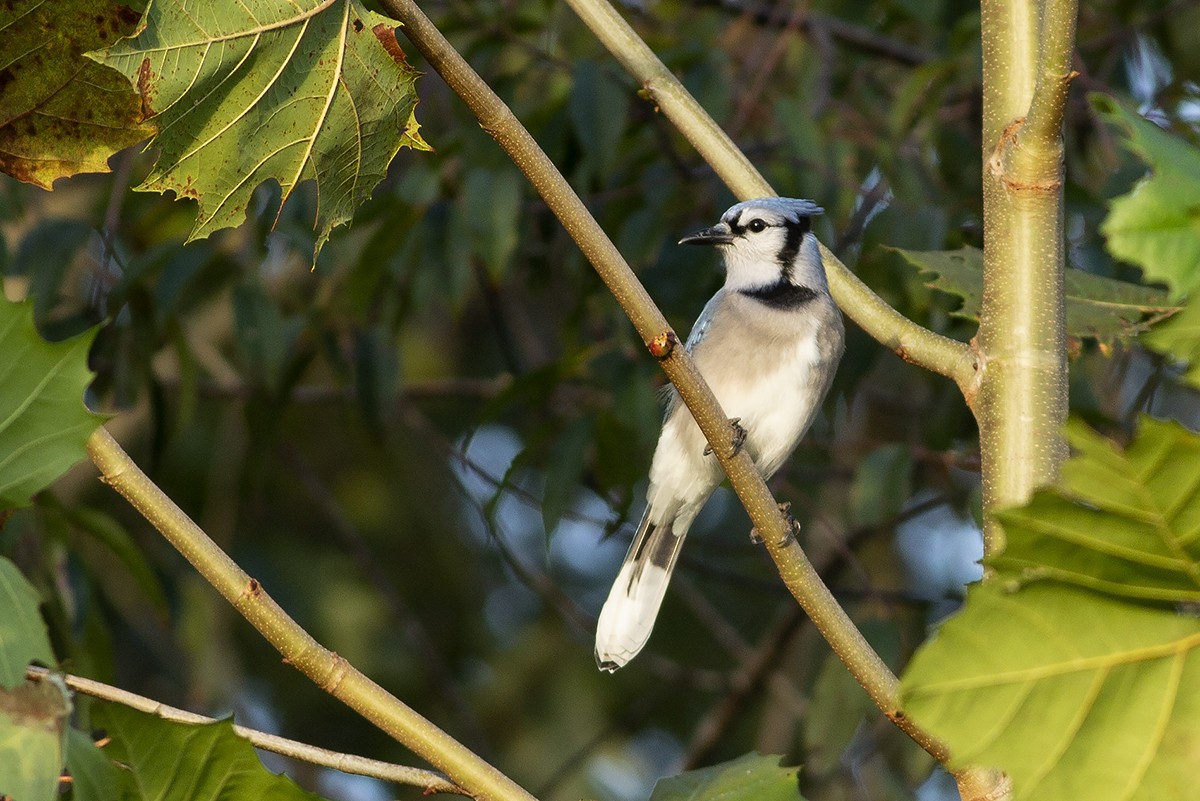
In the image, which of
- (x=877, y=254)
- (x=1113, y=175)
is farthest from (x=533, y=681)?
(x=1113, y=175)

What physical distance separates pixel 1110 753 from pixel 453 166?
3505 mm

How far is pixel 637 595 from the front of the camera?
357 centimetres

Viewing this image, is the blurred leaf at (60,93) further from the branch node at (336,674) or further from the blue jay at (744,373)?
the blue jay at (744,373)

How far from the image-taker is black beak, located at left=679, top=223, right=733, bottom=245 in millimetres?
3418

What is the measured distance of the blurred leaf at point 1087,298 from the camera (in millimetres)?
2105

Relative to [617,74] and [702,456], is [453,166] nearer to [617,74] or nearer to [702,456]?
[617,74]

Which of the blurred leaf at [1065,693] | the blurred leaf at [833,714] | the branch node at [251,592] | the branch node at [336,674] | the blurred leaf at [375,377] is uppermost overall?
the blurred leaf at [1065,693]

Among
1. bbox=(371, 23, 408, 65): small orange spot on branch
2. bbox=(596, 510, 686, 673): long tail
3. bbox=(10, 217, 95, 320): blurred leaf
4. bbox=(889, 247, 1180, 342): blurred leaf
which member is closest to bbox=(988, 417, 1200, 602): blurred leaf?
bbox=(371, 23, 408, 65): small orange spot on branch

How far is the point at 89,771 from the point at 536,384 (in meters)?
2.23

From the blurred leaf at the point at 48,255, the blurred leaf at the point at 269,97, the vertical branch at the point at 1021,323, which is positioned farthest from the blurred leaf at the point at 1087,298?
the blurred leaf at the point at 48,255

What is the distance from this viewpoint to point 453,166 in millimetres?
4133

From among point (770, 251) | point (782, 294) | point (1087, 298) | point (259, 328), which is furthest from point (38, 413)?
point (770, 251)

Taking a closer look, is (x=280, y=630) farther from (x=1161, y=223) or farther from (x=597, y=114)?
(x=597, y=114)

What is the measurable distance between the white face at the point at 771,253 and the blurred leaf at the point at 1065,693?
2927 mm
